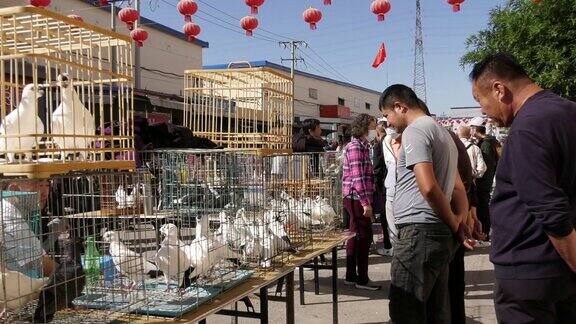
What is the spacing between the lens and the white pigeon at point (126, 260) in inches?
97.9

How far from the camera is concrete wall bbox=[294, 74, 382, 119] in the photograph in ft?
111

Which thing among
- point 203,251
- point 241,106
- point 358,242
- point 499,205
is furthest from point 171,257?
point 358,242

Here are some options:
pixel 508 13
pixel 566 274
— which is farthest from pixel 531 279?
pixel 508 13

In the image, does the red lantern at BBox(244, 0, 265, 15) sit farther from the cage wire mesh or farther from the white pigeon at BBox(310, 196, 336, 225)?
the cage wire mesh

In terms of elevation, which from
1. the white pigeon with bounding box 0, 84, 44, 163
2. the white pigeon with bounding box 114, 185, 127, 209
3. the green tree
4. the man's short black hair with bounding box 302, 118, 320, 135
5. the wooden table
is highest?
the green tree

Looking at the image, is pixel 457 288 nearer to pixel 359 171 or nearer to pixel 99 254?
pixel 359 171

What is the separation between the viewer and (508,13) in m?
18.2

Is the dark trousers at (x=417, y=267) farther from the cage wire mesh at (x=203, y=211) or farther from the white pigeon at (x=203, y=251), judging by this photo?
the white pigeon at (x=203, y=251)

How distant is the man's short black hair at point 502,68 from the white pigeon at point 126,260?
1777mm

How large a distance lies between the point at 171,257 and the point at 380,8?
5134 millimetres

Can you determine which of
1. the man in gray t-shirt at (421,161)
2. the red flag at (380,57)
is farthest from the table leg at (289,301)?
the red flag at (380,57)

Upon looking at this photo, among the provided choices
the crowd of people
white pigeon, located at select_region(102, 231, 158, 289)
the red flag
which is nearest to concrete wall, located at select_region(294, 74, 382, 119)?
the red flag

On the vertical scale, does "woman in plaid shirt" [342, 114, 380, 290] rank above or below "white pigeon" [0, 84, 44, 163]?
below

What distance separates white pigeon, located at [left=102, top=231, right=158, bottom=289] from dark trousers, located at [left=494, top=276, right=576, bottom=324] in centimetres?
165
